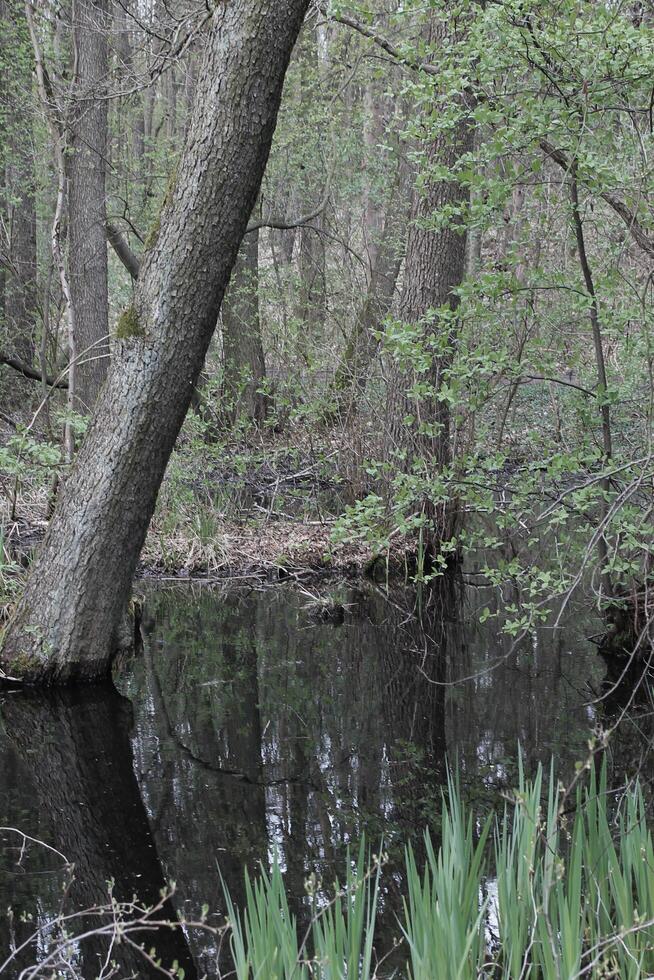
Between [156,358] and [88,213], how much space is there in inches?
244

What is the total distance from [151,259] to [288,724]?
8.89 ft

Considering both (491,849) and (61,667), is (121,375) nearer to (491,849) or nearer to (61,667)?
(61,667)

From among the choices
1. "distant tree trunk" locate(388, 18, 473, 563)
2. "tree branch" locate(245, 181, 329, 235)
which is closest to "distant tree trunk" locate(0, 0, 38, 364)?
"tree branch" locate(245, 181, 329, 235)

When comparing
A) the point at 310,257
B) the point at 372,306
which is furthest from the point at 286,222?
the point at 372,306

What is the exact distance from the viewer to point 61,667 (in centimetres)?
594

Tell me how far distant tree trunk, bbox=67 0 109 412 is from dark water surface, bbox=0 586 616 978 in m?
4.19

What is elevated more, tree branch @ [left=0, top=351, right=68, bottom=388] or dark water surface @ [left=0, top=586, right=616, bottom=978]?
tree branch @ [left=0, top=351, right=68, bottom=388]

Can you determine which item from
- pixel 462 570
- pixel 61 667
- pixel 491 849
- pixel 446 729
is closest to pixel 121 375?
pixel 61 667

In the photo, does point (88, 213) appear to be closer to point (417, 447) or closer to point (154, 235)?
point (417, 447)

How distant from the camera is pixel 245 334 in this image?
13.6m

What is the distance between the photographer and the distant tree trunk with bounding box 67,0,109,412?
10.8 meters

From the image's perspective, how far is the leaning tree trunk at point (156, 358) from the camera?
515 cm

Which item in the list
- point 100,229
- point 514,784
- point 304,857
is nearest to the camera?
point 304,857

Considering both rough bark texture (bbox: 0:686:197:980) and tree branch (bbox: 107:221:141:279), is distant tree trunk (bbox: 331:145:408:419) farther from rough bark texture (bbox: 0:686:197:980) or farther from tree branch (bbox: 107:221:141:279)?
rough bark texture (bbox: 0:686:197:980)
